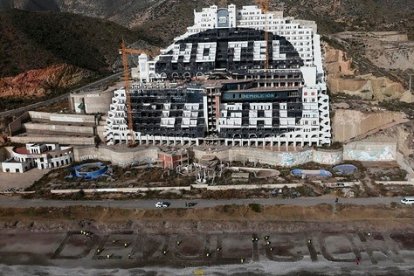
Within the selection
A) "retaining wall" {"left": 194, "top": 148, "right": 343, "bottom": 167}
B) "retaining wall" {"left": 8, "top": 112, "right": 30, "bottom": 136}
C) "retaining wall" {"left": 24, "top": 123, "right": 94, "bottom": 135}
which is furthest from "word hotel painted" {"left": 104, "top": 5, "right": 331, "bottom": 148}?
"retaining wall" {"left": 8, "top": 112, "right": 30, "bottom": 136}

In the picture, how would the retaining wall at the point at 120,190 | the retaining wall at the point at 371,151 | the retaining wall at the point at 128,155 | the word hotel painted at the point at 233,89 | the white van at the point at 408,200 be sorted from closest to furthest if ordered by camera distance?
the white van at the point at 408,200 → the retaining wall at the point at 120,190 → the retaining wall at the point at 371,151 → the retaining wall at the point at 128,155 → the word hotel painted at the point at 233,89

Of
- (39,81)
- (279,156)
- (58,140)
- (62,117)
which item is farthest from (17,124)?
(279,156)

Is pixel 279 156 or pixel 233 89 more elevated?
pixel 233 89

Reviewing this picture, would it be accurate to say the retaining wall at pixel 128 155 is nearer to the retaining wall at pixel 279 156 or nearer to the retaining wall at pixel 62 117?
the retaining wall at pixel 279 156

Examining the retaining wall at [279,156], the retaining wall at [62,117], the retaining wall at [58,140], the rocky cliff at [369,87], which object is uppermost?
the rocky cliff at [369,87]

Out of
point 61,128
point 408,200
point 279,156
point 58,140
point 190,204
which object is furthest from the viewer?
point 61,128

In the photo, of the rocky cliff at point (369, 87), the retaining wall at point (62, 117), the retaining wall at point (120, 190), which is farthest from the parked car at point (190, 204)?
the rocky cliff at point (369, 87)

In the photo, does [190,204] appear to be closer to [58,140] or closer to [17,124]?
[58,140]

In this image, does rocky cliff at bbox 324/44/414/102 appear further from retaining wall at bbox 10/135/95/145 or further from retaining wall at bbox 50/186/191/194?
retaining wall at bbox 10/135/95/145

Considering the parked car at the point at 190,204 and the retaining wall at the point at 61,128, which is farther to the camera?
the retaining wall at the point at 61,128

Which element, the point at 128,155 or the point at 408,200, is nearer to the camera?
the point at 408,200
